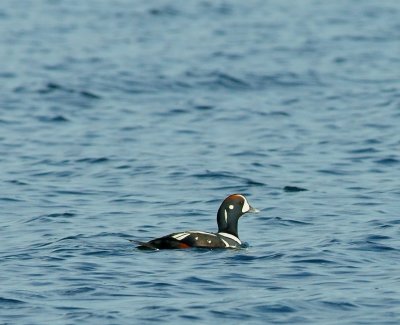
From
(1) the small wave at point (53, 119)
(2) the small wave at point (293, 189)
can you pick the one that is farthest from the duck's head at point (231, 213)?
(1) the small wave at point (53, 119)

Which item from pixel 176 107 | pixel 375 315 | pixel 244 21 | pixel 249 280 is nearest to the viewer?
pixel 375 315

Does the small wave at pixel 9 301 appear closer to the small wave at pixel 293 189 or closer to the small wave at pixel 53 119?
the small wave at pixel 293 189

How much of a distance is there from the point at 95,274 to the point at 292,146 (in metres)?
10.5

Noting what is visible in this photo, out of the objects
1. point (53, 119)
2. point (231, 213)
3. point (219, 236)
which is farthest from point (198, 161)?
point (219, 236)

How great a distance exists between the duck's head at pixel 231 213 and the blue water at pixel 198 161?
1.25ft

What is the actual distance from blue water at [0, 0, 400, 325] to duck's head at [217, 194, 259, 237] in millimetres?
380

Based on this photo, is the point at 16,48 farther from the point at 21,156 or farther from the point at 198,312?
the point at 198,312

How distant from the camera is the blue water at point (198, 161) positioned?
1422 centimetres

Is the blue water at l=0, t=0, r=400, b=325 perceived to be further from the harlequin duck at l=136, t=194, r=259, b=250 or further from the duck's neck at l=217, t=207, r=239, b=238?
the duck's neck at l=217, t=207, r=239, b=238

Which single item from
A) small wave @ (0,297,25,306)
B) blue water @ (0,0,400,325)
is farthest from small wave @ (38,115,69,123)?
small wave @ (0,297,25,306)

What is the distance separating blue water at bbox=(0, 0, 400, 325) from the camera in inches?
560

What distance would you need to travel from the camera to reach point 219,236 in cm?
1661

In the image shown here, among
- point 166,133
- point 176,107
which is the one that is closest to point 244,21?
point 176,107

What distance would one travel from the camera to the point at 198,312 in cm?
1347
